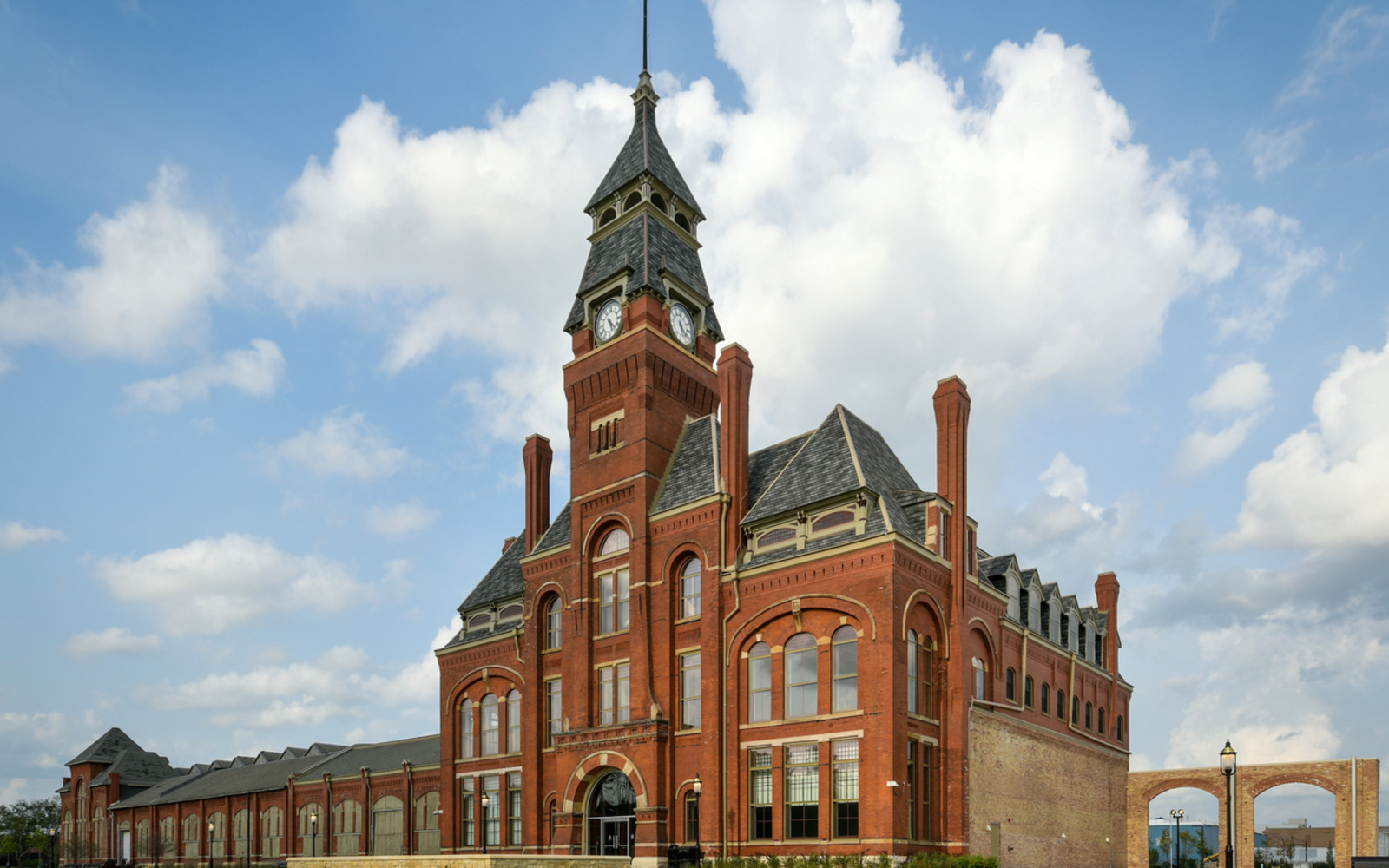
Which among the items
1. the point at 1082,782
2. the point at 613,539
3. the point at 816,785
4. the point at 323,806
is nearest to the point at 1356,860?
the point at 1082,782

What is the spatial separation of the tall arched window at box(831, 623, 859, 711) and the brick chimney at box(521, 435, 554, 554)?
20043 millimetres

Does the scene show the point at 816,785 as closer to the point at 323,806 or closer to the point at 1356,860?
the point at 1356,860

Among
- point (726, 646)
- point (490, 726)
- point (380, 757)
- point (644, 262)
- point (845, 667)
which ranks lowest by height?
point (380, 757)

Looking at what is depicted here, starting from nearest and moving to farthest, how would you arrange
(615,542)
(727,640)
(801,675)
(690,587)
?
(801,675) < (727,640) < (690,587) < (615,542)

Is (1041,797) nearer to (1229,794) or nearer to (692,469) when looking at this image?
(1229,794)

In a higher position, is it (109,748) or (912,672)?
(912,672)

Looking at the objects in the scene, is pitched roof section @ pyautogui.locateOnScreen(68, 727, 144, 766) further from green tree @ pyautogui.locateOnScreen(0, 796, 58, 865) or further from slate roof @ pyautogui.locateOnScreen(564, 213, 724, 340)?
slate roof @ pyautogui.locateOnScreen(564, 213, 724, 340)

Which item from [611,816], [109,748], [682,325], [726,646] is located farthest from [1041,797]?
[109,748]

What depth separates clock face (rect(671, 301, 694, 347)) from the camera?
44.5m

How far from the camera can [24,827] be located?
110 metres

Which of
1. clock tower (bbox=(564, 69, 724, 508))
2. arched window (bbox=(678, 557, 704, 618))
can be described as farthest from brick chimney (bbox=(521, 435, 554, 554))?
arched window (bbox=(678, 557, 704, 618))

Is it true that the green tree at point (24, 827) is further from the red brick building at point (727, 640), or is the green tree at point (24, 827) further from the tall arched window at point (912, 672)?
the tall arched window at point (912, 672)

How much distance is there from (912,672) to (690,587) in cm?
931

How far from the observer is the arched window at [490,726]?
4719 cm
